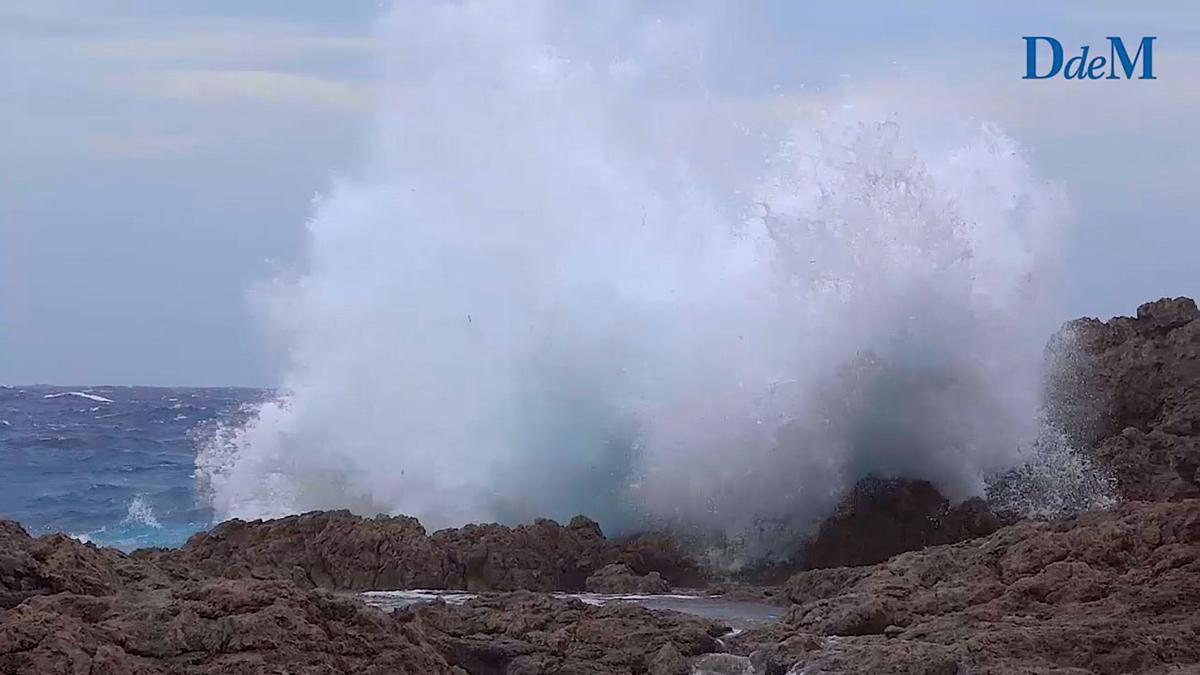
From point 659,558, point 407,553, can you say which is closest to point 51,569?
point 407,553

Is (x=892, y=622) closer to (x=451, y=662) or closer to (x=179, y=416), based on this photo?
(x=451, y=662)

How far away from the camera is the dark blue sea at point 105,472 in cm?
2059

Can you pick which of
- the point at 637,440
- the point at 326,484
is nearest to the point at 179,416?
the point at 326,484

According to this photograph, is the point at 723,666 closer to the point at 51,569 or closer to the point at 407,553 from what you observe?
the point at 51,569

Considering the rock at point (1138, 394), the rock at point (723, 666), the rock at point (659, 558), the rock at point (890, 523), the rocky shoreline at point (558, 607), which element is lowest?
the rock at point (723, 666)

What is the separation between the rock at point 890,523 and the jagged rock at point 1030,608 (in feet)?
12.9

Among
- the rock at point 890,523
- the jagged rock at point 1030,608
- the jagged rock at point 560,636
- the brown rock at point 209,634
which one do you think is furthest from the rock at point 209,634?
the rock at point 890,523

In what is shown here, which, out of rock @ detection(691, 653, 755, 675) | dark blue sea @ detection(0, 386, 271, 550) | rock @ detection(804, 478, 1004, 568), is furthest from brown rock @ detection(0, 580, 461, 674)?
dark blue sea @ detection(0, 386, 271, 550)

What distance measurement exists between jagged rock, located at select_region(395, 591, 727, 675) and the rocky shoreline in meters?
0.02

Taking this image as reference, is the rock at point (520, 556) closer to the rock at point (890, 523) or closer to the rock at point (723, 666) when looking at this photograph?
the rock at point (890, 523)

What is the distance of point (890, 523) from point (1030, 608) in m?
6.07

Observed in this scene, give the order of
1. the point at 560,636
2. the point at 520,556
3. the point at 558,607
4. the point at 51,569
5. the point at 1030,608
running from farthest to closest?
the point at 520,556 → the point at 558,607 → the point at 560,636 → the point at 1030,608 → the point at 51,569

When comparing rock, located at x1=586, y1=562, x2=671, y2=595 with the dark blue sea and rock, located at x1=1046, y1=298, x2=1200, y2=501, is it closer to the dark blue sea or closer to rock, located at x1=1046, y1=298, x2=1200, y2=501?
rock, located at x1=1046, y1=298, x2=1200, y2=501

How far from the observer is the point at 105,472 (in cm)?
2523
